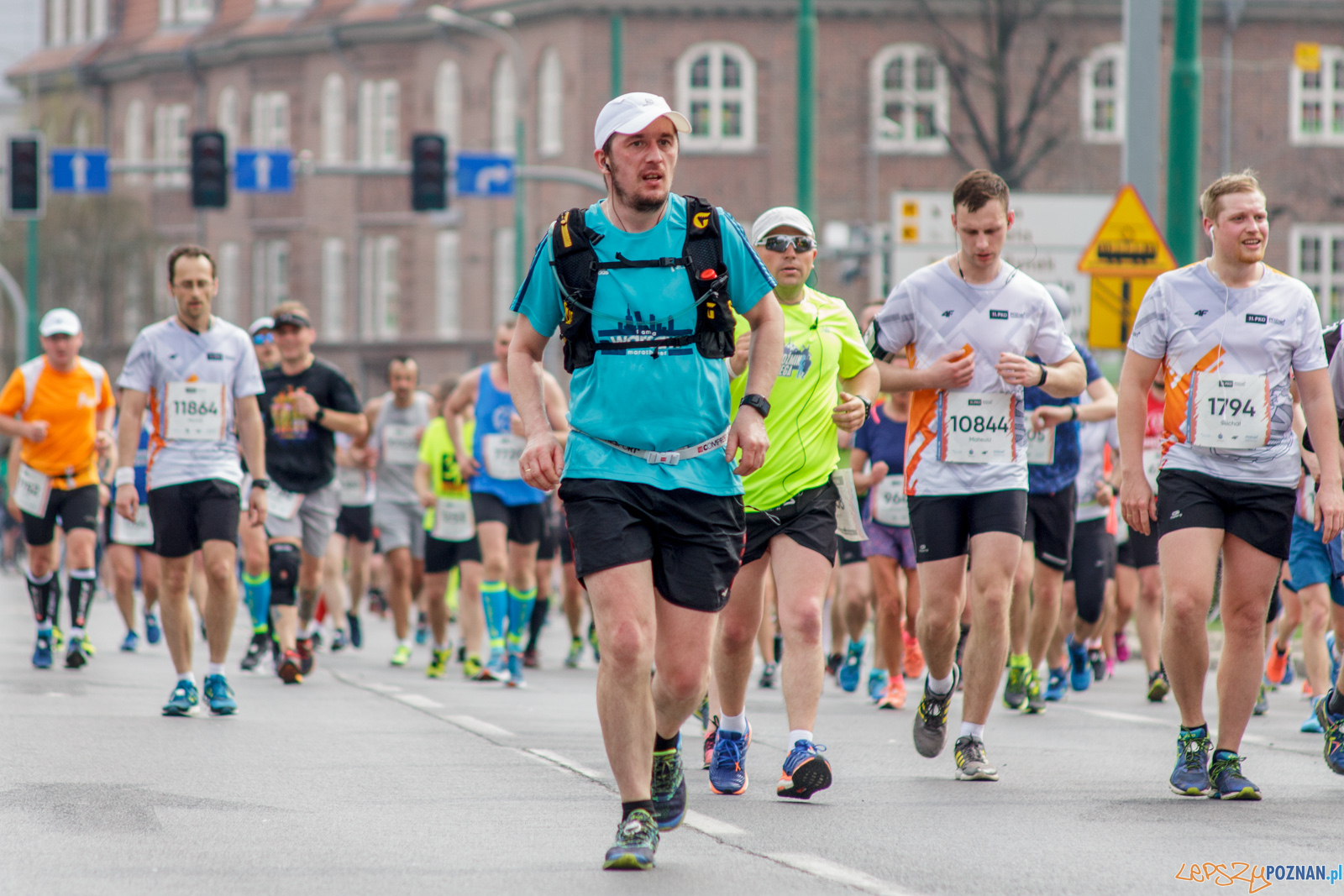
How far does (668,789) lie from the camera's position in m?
6.37

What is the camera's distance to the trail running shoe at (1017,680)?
11.4 m

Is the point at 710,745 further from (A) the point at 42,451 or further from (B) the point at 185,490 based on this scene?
(A) the point at 42,451

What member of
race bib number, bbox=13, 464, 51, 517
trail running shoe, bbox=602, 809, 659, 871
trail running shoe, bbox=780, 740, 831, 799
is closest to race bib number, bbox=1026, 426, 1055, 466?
trail running shoe, bbox=780, 740, 831, 799

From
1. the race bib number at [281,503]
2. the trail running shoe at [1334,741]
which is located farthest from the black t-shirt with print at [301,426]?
the trail running shoe at [1334,741]

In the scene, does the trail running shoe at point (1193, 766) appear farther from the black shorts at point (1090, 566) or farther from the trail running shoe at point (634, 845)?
the black shorts at point (1090, 566)

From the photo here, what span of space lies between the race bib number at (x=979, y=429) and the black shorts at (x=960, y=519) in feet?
0.48

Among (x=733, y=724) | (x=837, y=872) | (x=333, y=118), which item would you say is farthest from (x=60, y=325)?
(x=333, y=118)

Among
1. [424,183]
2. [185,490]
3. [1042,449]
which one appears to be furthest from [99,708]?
[424,183]

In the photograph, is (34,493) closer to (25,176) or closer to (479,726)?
(479,726)

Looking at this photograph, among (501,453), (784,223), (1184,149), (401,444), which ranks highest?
(1184,149)

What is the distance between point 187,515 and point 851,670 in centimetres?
456

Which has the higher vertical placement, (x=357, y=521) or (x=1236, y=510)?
(x=1236, y=510)

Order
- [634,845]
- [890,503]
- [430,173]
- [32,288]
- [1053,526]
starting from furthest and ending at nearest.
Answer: [32,288] < [430,173] < [890,503] < [1053,526] < [634,845]

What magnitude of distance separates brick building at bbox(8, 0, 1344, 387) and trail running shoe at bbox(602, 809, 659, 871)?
117ft
